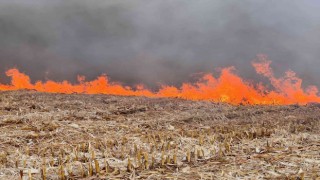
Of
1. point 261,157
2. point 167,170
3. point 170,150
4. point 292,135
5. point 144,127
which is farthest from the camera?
point 144,127

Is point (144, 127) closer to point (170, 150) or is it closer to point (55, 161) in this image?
point (170, 150)

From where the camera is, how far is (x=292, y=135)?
1000 cm

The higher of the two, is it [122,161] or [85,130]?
[85,130]

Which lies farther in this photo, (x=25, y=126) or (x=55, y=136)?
(x=25, y=126)

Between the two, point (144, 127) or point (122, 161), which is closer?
point (122, 161)

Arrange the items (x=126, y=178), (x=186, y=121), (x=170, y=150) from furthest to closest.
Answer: (x=186, y=121) → (x=170, y=150) → (x=126, y=178)

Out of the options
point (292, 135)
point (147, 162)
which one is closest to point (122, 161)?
point (147, 162)

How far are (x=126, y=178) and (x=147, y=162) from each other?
0.71 meters

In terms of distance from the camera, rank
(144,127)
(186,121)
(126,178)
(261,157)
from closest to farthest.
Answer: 1. (126,178)
2. (261,157)
3. (144,127)
4. (186,121)

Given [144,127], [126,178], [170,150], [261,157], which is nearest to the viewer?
[126,178]

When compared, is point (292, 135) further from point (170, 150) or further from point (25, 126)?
point (25, 126)

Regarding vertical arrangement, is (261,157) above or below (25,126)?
below

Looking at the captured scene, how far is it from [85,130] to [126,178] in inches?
220

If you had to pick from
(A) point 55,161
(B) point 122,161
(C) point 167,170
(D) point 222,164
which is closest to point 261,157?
(D) point 222,164
